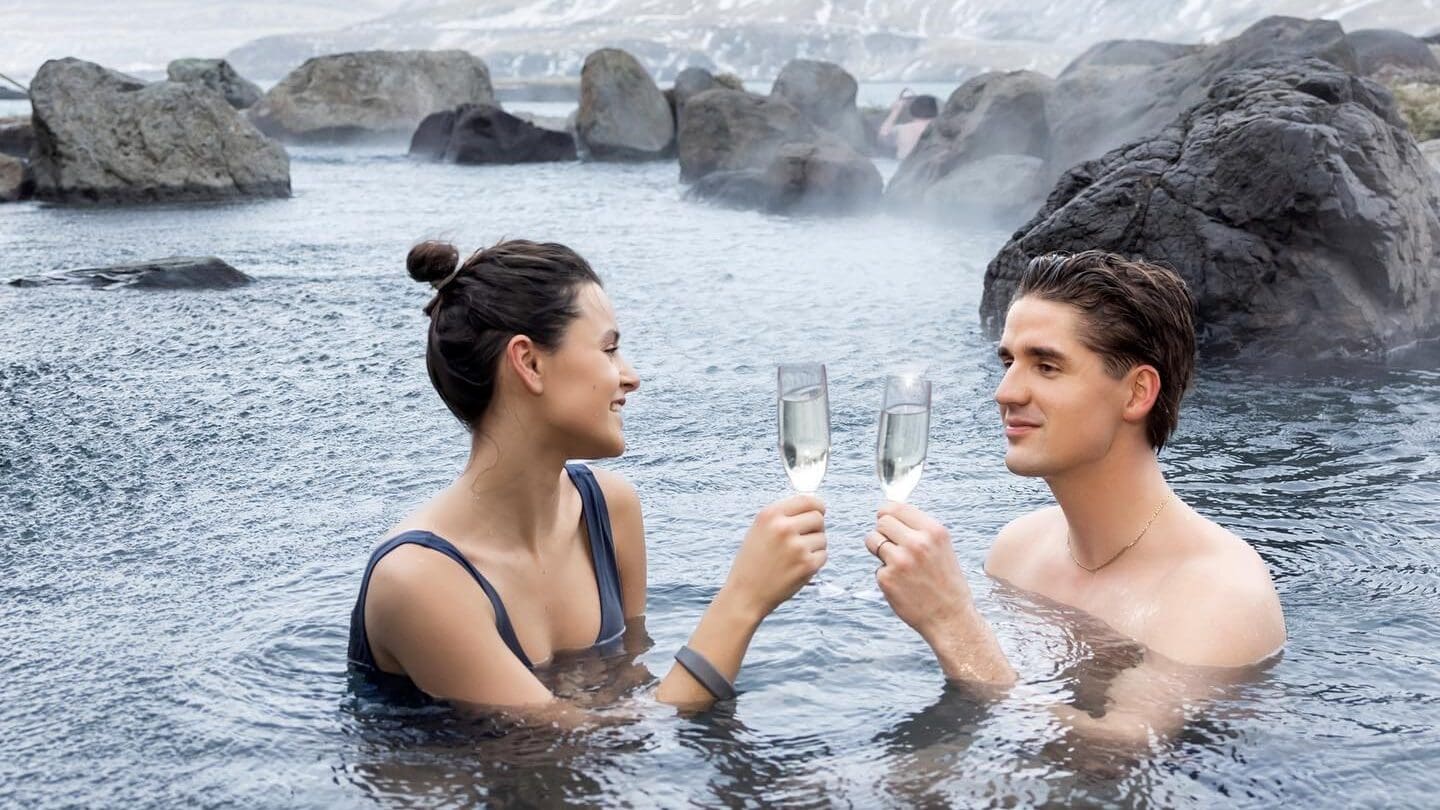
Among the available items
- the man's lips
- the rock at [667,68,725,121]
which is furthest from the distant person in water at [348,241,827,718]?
the rock at [667,68,725,121]

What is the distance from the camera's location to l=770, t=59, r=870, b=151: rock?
34500 millimetres

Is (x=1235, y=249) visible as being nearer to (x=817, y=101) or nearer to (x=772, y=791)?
(x=772, y=791)

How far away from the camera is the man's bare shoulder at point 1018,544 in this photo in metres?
4.90

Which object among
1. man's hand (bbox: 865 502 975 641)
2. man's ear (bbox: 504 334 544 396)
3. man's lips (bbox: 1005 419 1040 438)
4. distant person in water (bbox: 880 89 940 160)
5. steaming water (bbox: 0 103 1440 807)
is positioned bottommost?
distant person in water (bbox: 880 89 940 160)

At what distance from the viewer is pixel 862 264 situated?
15016 mm

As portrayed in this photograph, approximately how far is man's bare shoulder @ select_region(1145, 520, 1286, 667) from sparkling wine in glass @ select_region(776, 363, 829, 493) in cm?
127

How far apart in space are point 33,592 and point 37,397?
392cm

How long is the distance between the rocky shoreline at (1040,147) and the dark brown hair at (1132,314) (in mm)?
5419

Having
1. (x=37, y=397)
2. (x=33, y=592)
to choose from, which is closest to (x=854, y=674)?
(x=33, y=592)

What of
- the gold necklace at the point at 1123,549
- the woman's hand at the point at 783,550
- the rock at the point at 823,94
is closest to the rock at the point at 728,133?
the rock at the point at 823,94

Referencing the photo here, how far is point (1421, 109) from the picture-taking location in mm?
17656

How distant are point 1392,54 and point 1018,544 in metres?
23.4

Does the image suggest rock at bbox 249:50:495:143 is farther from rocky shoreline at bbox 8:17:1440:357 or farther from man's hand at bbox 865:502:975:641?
man's hand at bbox 865:502:975:641

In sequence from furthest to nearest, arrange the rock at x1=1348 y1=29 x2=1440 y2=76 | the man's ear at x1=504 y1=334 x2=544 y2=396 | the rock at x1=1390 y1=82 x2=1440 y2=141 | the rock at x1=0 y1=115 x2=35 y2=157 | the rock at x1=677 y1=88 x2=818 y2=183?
the rock at x1=0 y1=115 x2=35 y2=157
the rock at x1=677 y1=88 x2=818 y2=183
the rock at x1=1348 y1=29 x2=1440 y2=76
the rock at x1=1390 y1=82 x2=1440 y2=141
the man's ear at x1=504 y1=334 x2=544 y2=396
